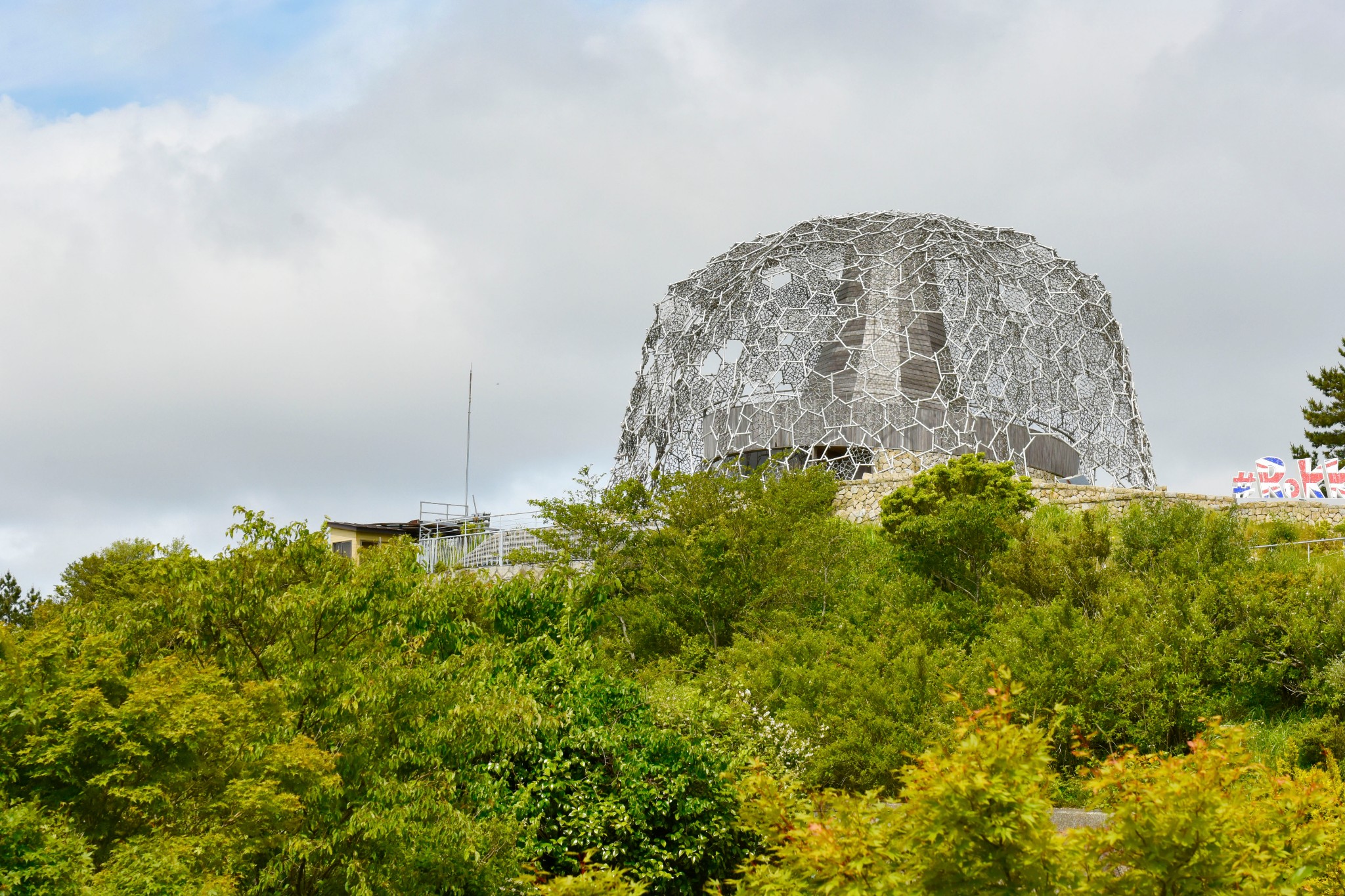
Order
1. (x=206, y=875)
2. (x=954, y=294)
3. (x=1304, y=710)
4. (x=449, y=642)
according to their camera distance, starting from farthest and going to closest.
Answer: (x=954, y=294) → (x=1304, y=710) → (x=449, y=642) → (x=206, y=875)

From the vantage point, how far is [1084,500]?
77.8ft

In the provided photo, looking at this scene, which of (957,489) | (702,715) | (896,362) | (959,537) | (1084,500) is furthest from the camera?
(896,362)

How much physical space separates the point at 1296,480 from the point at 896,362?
9535 mm

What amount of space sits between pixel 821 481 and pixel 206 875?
57.0 feet

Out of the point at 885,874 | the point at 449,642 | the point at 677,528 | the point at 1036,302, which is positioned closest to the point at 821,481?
the point at 677,528

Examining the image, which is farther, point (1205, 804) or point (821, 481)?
point (821, 481)

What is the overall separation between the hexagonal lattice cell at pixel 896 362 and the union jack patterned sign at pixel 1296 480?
12.5 ft

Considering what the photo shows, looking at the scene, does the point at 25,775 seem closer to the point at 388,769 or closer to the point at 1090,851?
the point at 388,769

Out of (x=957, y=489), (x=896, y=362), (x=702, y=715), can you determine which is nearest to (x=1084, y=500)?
(x=957, y=489)

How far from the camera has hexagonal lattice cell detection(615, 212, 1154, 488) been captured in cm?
2789

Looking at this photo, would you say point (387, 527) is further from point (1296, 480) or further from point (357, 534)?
point (1296, 480)

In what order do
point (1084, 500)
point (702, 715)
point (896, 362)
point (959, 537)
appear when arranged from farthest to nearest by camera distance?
point (896, 362) < point (1084, 500) < point (959, 537) < point (702, 715)

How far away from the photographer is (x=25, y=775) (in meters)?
6.26

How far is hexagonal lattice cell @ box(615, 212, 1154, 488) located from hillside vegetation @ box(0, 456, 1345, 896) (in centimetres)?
852
